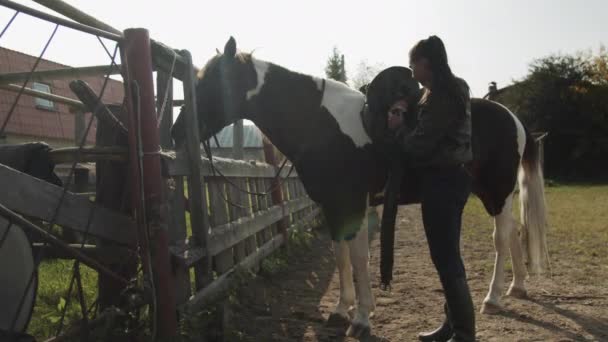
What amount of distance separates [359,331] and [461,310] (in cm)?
91

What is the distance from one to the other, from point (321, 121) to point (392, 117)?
0.85 m

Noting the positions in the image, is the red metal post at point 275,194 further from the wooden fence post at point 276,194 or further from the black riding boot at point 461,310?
the black riding boot at point 461,310

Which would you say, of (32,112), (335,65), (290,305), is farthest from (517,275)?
(335,65)

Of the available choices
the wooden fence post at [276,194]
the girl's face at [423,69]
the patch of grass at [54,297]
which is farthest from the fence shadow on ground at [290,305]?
the girl's face at [423,69]

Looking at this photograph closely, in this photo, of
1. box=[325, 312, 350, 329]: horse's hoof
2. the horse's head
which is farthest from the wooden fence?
box=[325, 312, 350, 329]: horse's hoof

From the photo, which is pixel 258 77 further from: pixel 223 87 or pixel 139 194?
pixel 139 194

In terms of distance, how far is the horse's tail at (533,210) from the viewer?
456cm

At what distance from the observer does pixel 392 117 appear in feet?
9.91

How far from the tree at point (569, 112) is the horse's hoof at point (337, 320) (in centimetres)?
2929

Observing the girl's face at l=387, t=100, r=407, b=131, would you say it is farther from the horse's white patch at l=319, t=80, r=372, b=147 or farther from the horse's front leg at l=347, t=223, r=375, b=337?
the horse's front leg at l=347, t=223, r=375, b=337

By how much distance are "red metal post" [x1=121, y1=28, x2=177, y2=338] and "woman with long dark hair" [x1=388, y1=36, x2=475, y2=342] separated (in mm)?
1432

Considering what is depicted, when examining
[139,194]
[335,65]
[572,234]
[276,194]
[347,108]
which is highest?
[335,65]

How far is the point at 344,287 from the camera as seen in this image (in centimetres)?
389

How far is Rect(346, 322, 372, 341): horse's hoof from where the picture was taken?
346 cm
